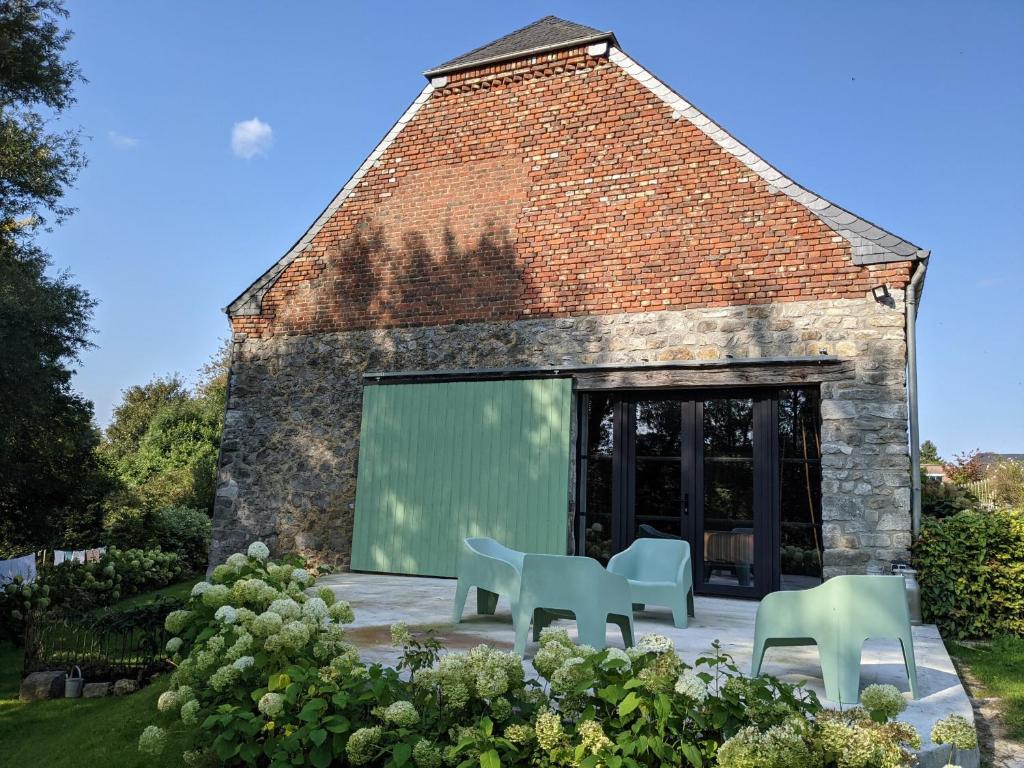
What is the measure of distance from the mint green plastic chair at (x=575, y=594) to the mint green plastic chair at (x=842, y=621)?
2.65 feet

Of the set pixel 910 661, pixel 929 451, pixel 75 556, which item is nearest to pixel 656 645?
pixel 910 661

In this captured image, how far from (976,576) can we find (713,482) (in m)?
2.37

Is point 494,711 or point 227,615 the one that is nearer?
point 494,711

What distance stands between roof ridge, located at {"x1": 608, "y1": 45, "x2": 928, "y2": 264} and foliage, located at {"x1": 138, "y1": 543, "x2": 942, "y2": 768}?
5535 mm

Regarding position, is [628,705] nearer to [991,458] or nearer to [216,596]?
[216,596]

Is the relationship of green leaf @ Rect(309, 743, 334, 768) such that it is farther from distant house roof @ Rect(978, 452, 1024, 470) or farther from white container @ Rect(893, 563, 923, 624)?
distant house roof @ Rect(978, 452, 1024, 470)

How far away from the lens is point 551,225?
8.64 m

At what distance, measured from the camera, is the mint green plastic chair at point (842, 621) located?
3.57 m

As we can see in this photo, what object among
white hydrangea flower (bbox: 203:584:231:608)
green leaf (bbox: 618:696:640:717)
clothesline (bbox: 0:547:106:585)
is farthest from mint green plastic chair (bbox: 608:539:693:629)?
clothesline (bbox: 0:547:106:585)

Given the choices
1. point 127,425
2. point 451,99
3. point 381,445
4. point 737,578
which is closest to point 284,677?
point 737,578

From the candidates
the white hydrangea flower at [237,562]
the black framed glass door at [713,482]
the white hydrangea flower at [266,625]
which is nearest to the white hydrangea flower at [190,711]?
the white hydrangea flower at [266,625]

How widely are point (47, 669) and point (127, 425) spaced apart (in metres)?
24.4

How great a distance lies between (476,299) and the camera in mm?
8859

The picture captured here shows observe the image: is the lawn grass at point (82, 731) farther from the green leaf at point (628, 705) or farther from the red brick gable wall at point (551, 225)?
the red brick gable wall at point (551, 225)
